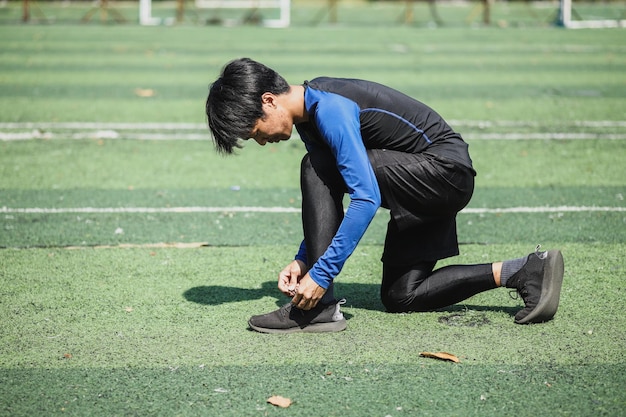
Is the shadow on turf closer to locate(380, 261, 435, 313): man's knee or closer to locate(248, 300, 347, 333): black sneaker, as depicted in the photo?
locate(380, 261, 435, 313): man's knee

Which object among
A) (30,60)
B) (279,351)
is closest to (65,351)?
(279,351)

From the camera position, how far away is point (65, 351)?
391cm

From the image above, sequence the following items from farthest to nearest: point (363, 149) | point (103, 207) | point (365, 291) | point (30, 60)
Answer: point (30, 60), point (103, 207), point (365, 291), point (363, 149)

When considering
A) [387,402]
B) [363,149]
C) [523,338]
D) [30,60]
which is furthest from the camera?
[30,60]

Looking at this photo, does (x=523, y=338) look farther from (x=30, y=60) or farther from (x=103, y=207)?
(x=30, y=60)

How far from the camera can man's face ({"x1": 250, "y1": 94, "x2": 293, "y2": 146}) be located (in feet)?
12.7

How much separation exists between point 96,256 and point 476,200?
9.73ft

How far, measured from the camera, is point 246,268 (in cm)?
519

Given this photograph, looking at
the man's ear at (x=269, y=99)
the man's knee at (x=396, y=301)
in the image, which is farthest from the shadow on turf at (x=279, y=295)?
the man's ear at (x=269, y=99)

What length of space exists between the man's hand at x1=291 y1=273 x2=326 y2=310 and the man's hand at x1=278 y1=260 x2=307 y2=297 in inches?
7.8

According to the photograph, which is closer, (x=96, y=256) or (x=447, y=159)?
(x=447, y=159)

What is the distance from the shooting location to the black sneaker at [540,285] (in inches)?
162

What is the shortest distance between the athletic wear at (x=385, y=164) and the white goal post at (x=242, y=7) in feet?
63.9

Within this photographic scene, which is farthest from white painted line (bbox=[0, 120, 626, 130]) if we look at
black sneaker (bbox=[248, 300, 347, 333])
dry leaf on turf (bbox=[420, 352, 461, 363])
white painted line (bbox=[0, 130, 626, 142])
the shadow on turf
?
dry leaf on turf (bbox=[420, 352, 461, 363])
